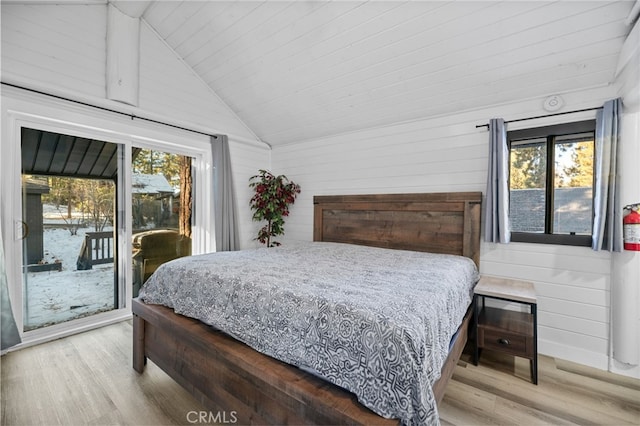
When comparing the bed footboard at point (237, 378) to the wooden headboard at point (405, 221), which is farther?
the wooden headboard at point (405, 221)

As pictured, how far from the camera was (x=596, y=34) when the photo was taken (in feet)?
6.48

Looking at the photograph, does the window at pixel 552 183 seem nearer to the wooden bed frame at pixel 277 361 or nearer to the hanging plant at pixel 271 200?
the wooden bed frame at pixel 277 361

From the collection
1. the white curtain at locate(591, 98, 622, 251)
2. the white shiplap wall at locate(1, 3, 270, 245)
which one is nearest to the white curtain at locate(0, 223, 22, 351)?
the white shiplap wall at locate(1, 3, 270, 245)

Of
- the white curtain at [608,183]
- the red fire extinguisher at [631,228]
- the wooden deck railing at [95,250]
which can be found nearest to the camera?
the red fire extinguisher at [631,228]

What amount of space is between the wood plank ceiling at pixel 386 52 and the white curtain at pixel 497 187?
354mm

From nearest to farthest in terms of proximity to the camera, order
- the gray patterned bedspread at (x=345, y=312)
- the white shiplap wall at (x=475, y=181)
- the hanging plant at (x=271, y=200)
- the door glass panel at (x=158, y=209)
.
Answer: the gray patterned bedspread at (x=345, y=312)
the white shiplap wall at (x=475, y=181)
the door glass panel at (x=158, y=209)
the hanging plant at (x=271, y=200)

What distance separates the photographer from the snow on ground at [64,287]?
2.57 meters

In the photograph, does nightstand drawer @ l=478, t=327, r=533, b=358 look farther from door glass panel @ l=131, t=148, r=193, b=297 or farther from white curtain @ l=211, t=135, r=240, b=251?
door glass panel @ l=131, t=148, r=193, b=297

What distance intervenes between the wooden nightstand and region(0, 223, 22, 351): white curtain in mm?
3639

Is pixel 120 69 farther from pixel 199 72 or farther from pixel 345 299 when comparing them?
pixel 345 299

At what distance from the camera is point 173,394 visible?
1.84 meters

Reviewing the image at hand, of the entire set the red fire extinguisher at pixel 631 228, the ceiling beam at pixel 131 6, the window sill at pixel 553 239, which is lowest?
the window sill at pixel 553 239

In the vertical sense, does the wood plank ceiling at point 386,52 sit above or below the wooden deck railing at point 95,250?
above

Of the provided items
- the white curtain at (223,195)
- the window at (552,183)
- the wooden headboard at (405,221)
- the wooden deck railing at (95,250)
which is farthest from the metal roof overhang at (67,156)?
the window at (552,183)
